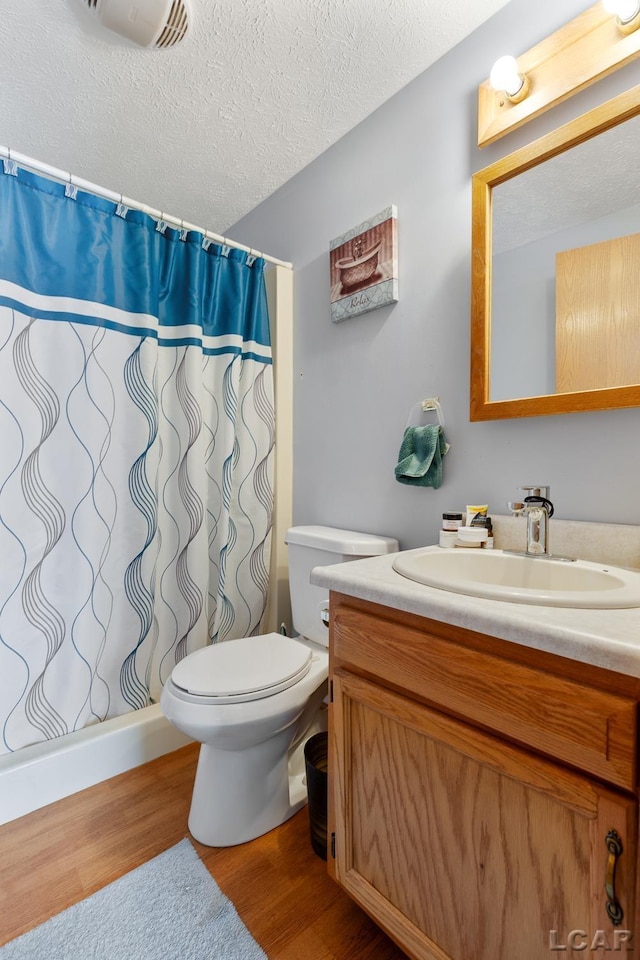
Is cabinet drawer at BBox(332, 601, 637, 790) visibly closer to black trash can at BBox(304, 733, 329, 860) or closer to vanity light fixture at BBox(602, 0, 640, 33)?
black trash can at BBox(304, 733, 329, 860)

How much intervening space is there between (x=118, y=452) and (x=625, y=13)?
1715mm

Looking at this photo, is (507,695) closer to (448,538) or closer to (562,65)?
(448,538)

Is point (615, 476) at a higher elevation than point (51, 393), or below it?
below

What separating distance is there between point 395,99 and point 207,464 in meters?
1.42

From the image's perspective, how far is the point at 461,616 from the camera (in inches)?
28.1

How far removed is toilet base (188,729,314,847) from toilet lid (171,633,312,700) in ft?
0.56

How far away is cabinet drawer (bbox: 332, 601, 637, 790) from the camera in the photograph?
1.89ft

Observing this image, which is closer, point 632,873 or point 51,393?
point 632,873

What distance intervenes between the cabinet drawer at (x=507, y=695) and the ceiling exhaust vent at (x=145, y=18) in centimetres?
157

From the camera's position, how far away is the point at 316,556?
1.54 m

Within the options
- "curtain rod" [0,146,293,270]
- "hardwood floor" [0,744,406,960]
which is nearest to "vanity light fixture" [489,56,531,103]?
"curtain rod" [0,146,293,270]

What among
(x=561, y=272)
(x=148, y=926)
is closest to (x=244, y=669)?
(x=148, y=926)

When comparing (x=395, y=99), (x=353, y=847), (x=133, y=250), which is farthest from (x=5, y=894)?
(x=395, y=99)

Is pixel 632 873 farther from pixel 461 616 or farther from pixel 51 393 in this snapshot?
pixel 51 393
